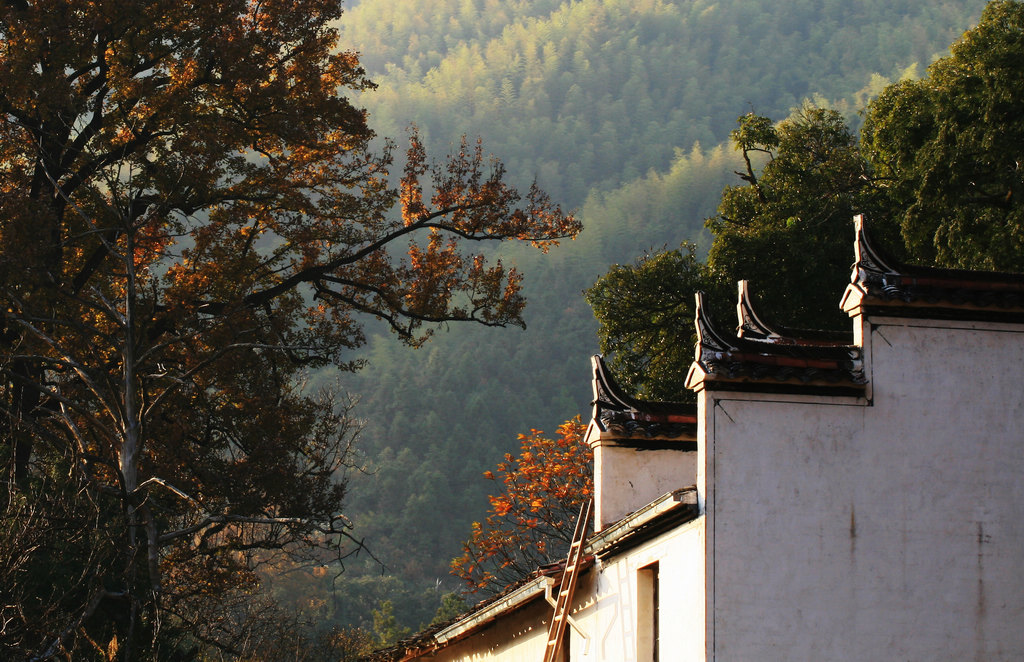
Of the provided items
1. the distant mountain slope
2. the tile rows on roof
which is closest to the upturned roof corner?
the tile rows on roof

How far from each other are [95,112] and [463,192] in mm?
8397

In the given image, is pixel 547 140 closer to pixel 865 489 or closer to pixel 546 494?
pixel 546 494

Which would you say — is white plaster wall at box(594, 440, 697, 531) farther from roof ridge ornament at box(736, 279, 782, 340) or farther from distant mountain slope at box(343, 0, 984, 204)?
distant mountain slope at box(343, 0, 984, 204)

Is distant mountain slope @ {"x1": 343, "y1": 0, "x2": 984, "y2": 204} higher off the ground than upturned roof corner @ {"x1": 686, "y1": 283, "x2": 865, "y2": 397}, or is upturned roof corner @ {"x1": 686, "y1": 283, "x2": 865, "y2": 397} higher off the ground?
distant mountain slope @ {"x1": 343, "y1": 0, "x2": 984, "y2": 204}

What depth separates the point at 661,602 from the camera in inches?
441

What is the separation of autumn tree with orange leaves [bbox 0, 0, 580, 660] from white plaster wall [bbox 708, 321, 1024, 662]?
414 inches

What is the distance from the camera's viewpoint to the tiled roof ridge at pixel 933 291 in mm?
10672

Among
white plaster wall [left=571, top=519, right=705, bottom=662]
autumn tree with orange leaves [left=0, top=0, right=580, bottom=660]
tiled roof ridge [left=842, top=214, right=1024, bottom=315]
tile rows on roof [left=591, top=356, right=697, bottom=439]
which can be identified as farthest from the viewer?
autumn tree with orange leaves [left=0, top=0, right=580, bottom=660]

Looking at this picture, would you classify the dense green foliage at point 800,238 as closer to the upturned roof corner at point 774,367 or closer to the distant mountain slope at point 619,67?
the upturned roof corner at point 774,367

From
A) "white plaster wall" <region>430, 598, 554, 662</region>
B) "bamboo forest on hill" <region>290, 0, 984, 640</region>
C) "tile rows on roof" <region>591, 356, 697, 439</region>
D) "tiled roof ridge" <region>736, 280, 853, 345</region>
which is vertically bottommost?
"white plaster wall" <region>430, 598, 554, 662</region>

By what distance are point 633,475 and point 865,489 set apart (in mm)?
3898

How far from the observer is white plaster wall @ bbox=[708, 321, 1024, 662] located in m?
10.2

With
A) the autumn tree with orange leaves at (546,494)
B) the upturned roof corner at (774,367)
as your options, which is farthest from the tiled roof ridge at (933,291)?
the autumn tree with orange leaves at (546,494)

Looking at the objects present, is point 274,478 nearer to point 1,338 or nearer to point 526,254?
point 1,338
